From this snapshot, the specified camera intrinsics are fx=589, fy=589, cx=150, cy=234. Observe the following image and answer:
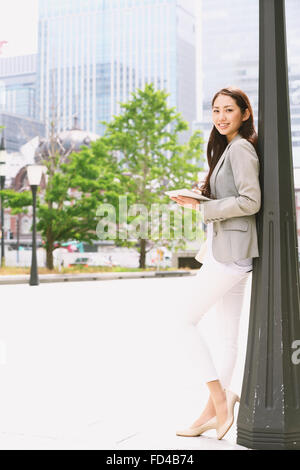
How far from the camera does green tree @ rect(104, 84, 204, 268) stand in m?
26.2

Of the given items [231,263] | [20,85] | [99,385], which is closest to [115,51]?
[20,85]

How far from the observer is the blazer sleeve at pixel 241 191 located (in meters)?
2.51

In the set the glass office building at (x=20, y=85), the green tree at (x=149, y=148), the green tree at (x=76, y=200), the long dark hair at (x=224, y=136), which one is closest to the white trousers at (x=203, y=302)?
the long dark hair at (x=224, y=136)

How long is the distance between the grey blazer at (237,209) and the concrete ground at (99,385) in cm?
29

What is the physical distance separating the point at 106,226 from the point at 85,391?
2158 centimetres

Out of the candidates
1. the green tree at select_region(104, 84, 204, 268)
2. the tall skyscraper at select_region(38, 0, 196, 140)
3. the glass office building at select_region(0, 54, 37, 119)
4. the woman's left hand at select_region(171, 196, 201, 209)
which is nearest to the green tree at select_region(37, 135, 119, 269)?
the green tree at select_region(104, 84, 204, 268)

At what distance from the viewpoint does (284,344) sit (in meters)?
2.49

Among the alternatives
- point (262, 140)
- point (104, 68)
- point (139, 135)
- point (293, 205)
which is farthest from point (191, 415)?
point (104, 68)

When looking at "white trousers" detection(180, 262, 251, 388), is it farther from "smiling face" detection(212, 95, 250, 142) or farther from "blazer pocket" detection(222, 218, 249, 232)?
"smiling face" detection(212, 95, 250, 142)

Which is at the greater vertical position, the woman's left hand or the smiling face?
the smiling face

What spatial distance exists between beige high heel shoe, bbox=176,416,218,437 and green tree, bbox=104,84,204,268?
2317 centimetres

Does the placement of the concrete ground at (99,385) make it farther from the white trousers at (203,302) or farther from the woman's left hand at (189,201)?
the woman's left hand at (189,201)

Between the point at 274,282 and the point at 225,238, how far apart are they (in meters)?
0.28

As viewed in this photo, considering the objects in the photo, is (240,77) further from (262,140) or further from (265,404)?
(265,404)
